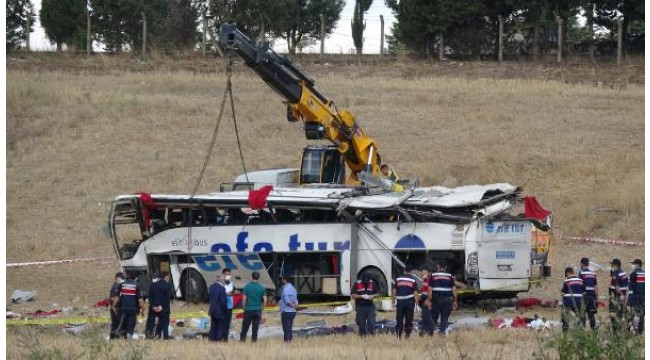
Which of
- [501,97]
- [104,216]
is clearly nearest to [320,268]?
[104,216]

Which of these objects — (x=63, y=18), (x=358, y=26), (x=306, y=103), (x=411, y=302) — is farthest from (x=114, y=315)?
(x=63, y=18)

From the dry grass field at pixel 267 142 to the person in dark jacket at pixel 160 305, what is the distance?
5363mm

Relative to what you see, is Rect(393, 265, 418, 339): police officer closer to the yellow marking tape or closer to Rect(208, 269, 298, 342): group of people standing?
Rect(208, 269, 298, 342): group of people standing

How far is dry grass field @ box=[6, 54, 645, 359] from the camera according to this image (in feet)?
111

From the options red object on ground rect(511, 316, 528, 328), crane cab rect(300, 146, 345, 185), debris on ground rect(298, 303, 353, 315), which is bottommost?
debris on ground rect(298, 303, 353, 315)

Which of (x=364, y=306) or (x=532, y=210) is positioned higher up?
(x=532, y=210)

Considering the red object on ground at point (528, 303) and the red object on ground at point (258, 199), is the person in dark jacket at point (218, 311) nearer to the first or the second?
the red object on ground at point (258, 199)

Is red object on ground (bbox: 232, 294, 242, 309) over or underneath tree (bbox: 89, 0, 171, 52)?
underneath

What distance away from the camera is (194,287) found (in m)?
25.8

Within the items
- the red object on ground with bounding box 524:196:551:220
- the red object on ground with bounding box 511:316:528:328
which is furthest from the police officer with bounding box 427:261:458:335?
the red object on ground with bounding box 524:196:551:220

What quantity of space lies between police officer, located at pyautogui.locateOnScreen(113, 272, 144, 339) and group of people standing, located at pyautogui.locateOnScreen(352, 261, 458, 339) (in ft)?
11.0

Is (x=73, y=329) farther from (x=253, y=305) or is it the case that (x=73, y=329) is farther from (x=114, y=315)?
(x=253, y=305)

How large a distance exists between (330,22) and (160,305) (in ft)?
203

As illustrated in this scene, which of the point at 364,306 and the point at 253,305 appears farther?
the point at 364,306
